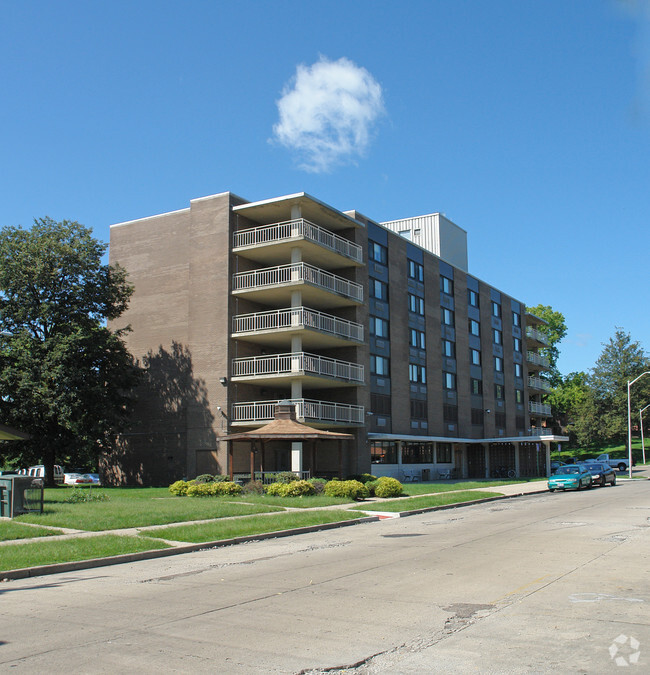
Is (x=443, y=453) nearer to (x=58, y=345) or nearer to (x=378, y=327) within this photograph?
(x=378, y=327)

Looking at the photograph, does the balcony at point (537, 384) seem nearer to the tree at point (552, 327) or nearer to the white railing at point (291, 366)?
the tree at point (552, 327)

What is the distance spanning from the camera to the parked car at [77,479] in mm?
43088

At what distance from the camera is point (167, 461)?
38.4 m

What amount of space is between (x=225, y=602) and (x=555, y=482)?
30857mm

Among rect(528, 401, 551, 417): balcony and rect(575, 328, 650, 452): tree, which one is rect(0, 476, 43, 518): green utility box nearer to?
Result: rect(528, 401, 551, 417): balcony

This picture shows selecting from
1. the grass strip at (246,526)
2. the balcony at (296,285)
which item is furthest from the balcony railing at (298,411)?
the grass strip at (246,526)

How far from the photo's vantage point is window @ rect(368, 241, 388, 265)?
43.4m

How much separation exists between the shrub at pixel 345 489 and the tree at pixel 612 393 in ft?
205

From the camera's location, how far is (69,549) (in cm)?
1383

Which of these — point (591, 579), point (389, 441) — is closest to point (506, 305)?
point (389, 441)

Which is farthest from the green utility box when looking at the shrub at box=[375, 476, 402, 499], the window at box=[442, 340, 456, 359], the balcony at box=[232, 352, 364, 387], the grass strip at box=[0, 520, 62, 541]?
the window at box=[442, 340, 456, 359]

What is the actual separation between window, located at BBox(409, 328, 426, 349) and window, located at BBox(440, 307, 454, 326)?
3.80 m

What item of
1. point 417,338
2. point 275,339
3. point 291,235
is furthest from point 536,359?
point 291,235

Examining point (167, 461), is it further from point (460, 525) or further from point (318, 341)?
point (460, 525)
